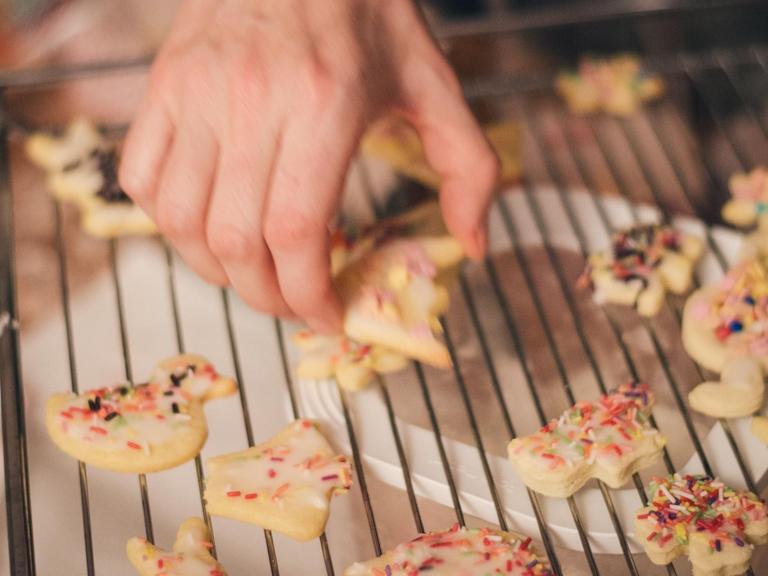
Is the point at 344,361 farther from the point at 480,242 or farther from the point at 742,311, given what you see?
the point at 742,311

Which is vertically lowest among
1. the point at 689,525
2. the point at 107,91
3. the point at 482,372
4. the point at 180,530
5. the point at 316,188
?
the point at 689,525

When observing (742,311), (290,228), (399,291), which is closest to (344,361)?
(399,291)

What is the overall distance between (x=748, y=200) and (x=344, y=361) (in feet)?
1.82

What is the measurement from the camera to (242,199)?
863mm

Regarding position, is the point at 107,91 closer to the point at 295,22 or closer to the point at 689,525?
the point at 295,22

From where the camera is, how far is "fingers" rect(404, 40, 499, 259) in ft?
3.16

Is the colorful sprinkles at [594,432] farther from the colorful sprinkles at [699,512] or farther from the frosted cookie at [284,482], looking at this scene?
the frosted cookie at [284,482]

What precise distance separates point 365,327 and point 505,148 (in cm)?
42

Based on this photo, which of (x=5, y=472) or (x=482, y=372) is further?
(x=482, y=372)

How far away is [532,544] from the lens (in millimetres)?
874

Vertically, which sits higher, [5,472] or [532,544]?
[5,472]

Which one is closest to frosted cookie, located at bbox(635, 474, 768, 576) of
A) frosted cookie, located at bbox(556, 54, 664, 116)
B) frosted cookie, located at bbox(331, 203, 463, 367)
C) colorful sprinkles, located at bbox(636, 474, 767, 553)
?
colorful sprinkles, located at bbox(636, 474, 767, 553)

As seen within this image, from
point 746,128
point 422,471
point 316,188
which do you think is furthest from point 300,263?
point 746,128

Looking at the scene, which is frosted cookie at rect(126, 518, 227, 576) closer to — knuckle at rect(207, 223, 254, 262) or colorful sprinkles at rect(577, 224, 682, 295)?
knuckle at rect(207, 223, 254, 262)
